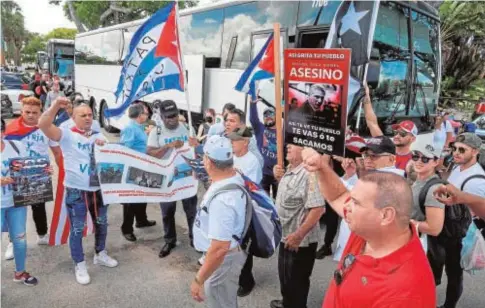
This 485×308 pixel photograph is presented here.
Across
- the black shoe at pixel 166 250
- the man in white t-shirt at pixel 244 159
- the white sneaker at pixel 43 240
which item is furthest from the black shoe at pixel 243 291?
the white sneaker at pixel 43 240

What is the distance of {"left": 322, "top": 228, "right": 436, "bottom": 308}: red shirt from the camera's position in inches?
58.6

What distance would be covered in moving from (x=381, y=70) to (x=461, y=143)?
261cm

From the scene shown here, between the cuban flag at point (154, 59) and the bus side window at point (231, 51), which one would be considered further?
the bus side window at point (231, 51)

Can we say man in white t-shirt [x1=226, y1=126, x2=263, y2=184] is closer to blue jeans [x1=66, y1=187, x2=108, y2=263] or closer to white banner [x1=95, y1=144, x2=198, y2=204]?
white banner [x1=95, y1=144, x2=198, y2=204]

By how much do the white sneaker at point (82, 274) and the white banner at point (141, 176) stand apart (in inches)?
27.2

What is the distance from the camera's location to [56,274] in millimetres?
4031

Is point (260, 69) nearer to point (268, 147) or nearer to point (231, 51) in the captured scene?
point (268, 147)

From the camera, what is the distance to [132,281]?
3.95 meters

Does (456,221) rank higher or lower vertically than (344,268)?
lower

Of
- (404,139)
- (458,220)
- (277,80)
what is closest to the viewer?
(277,80)

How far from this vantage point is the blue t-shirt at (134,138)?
4934 millimetres

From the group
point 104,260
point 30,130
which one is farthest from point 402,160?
point 30,130

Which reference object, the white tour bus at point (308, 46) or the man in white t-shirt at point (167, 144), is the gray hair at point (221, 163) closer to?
the man in white t-shirt at point (167, 144)

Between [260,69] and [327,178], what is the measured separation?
286cm
